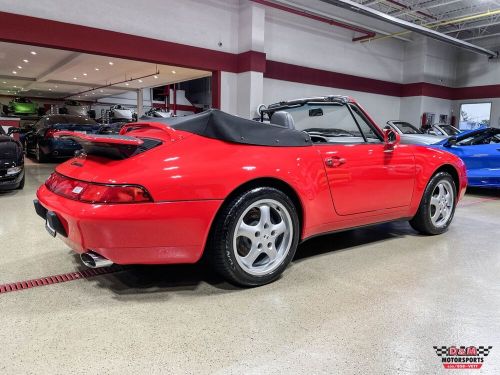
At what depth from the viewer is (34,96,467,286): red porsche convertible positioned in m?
1.89

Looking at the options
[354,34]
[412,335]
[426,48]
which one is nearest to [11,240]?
[412,335]

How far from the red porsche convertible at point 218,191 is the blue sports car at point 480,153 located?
141 inches

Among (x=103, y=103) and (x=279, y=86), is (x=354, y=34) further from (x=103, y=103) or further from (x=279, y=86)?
(x=103, y=103)

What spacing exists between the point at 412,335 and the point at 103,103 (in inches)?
1150

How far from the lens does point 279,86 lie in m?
11.8

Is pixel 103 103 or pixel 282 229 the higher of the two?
pixel 103 103

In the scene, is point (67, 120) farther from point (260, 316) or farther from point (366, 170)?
point (260, 316)

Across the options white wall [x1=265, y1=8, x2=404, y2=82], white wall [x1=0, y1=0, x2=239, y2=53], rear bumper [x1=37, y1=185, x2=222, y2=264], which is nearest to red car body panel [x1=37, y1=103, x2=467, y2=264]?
rear bumper [x1=37, y1=185, x2=222, y2=264]

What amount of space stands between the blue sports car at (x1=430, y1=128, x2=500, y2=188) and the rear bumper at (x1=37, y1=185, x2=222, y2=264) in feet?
16.9

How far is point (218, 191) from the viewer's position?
2.03 m

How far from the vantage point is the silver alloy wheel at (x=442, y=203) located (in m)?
3.44

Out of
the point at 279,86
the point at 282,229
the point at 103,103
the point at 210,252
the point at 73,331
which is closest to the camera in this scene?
the point at 73,331

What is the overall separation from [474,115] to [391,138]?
1642 centimetres

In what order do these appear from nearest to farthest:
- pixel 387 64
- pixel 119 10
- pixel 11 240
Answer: pixel 11 240 < pixel 119 10 < pixel 387 64
